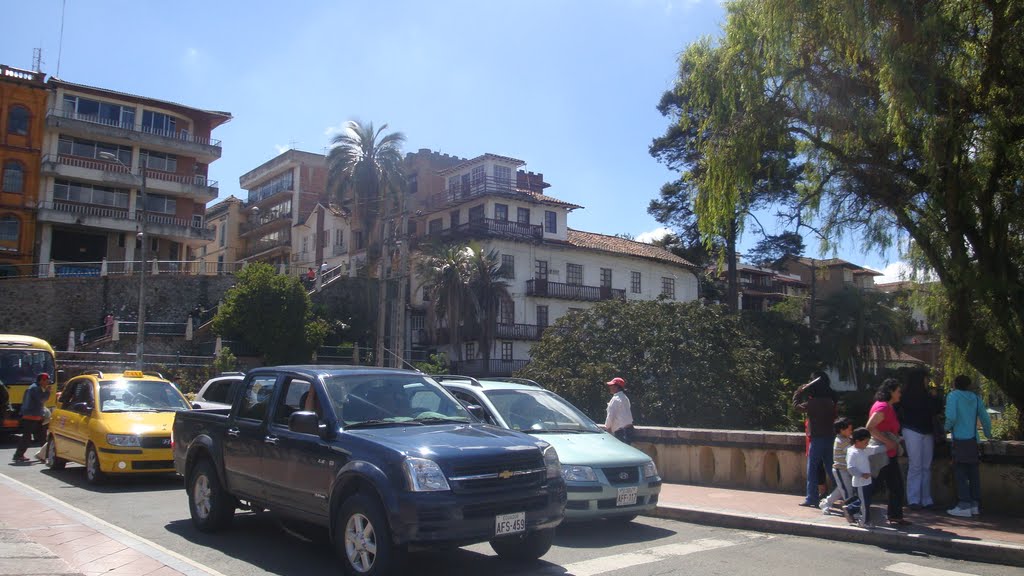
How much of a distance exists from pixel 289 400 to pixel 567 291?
155 feet

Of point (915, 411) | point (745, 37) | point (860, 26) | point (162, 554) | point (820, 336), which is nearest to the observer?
point (162, 554)

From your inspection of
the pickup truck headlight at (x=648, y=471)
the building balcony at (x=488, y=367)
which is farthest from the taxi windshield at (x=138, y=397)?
the building balcony at (x=488, y=367)

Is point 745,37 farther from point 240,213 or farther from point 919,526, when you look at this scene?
point 240,213

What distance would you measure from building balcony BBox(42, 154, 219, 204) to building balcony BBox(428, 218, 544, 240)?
16.5 metres

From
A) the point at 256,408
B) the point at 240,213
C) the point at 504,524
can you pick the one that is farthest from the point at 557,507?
the point at 240,213

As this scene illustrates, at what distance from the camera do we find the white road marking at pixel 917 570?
730 cm

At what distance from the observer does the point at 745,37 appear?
14648 mm

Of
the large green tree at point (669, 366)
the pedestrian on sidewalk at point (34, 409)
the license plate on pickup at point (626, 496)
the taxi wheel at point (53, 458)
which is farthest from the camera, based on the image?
the large green tree at point (669, 366)

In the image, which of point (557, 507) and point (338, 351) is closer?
point (557, 507)

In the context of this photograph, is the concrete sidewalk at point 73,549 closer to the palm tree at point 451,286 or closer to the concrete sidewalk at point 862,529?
the concrete sidewalk at point 862,529

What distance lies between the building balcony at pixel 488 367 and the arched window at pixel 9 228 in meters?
28.2

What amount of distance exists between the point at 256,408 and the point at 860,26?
411 inches

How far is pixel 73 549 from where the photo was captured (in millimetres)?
7727

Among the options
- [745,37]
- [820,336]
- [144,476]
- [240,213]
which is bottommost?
[144,476]
